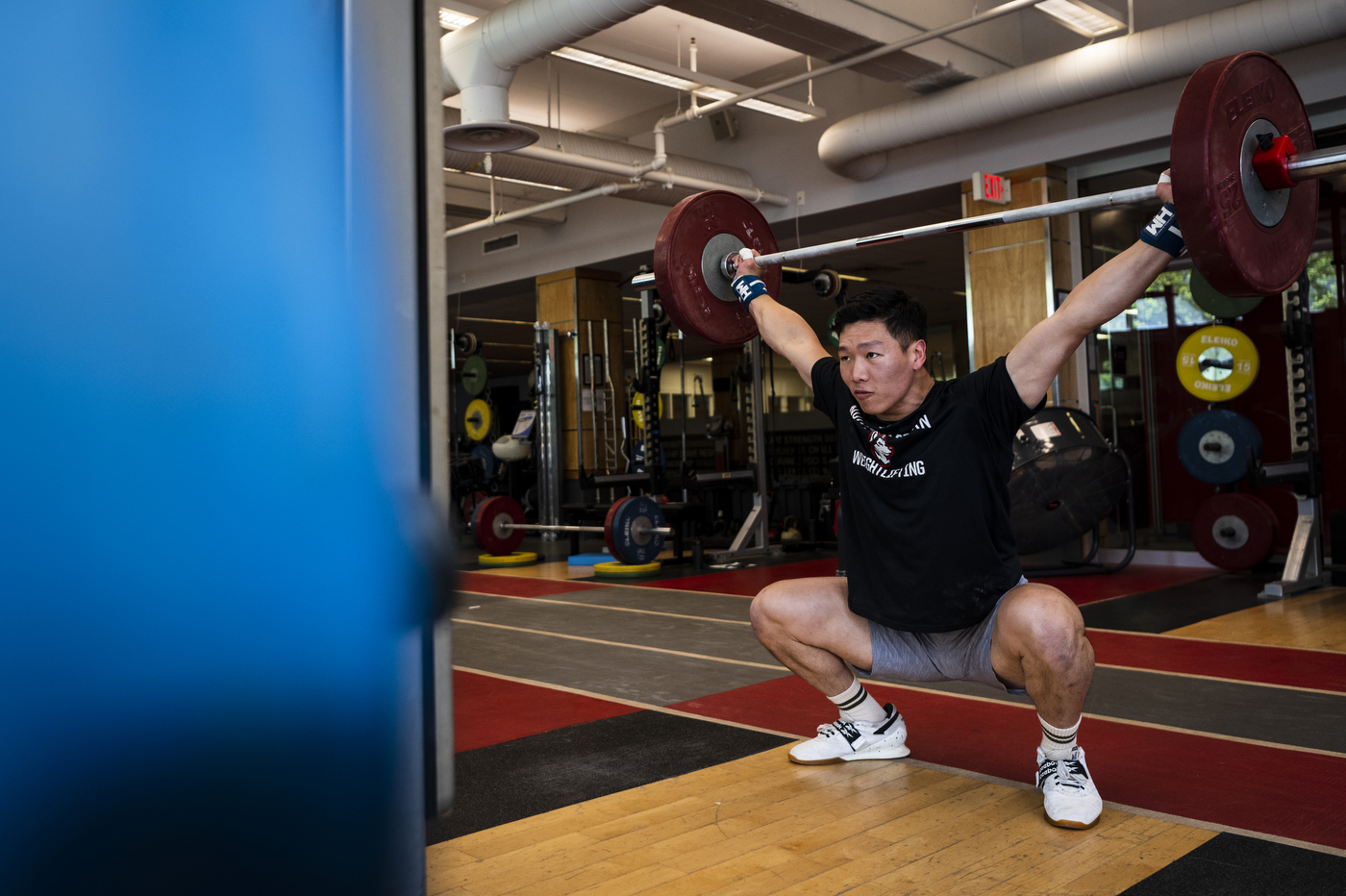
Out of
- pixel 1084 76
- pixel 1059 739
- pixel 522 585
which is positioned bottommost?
pixel 522 585

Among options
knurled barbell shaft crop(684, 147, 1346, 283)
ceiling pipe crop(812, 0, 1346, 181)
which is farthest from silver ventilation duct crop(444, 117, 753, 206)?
knurled barbell shaft crop(684, 147, 1346, 283)

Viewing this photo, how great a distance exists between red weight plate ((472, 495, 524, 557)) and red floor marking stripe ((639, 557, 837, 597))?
6.58 ft

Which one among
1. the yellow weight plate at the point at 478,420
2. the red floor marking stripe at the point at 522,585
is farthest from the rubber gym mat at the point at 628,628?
the yellow weight plate at the point at 478,420

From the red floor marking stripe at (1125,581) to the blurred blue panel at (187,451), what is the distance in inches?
182

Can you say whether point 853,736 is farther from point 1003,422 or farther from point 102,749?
point 102,749

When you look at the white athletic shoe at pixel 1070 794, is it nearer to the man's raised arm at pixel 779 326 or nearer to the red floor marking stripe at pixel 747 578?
the man's raised arm at pixel 779 326

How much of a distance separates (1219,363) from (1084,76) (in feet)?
5.86

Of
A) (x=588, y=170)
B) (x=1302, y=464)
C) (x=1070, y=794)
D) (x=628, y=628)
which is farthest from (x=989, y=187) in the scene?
(x=1070, y=794)

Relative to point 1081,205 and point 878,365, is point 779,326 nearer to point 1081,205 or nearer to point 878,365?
point 878,365

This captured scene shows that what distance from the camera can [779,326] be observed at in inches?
95.3

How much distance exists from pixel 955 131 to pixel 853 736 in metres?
4.82

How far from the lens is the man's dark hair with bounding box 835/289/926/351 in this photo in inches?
80.7

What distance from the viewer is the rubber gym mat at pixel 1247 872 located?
1.56 m

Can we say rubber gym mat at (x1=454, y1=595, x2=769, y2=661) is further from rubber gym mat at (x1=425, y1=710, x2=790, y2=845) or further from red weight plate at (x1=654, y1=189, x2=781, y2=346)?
red weight plate at (x1=654, y1=189, x2=781, y2=346)
